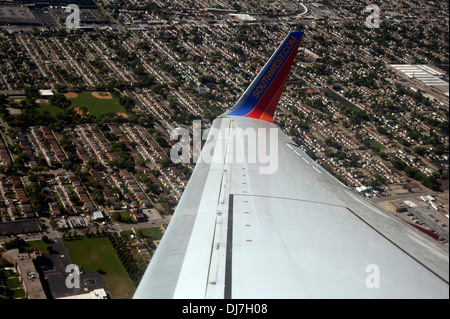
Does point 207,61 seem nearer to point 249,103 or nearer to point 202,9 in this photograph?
point 202,9

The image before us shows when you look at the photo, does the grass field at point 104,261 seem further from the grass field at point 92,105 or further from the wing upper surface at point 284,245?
the grass field at point 92,105

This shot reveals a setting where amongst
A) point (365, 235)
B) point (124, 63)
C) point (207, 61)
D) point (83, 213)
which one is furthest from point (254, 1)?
point (365, 235)

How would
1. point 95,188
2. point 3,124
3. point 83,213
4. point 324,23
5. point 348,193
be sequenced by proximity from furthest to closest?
point 324,23 → point 3,124 → point 95,188 → point 83,213 → point 348,193

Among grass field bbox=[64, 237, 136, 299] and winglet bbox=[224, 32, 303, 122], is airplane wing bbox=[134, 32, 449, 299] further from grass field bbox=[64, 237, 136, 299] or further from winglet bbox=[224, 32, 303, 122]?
grass field bbox=[64, 237, 136, 299]

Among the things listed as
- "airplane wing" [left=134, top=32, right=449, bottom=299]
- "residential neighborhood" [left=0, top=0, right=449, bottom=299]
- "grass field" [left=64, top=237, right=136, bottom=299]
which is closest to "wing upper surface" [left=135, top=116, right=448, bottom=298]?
"airplane wing" [left=134, top=32, right=449, bottom=299]

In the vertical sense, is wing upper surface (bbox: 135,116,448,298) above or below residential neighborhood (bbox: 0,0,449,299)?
above

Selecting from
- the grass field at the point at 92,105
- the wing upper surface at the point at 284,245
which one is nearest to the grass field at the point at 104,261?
the wing upper surface at the point at 284,245

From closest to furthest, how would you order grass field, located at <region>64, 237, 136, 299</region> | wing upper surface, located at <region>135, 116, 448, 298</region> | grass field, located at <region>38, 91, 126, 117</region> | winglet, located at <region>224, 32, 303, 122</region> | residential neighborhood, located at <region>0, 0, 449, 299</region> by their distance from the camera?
wing upper surface, located at <region>135, 116, 448, 298</region> < winglet, located at <region>224, 32, 303, 122</region> < grass field, located at <region>64, 237, 136, 299</region> < residential neighborhood, located at <region>0, 0, 449, 299</region> < grass field, located at <region>38, 91, 126, 117</region>
